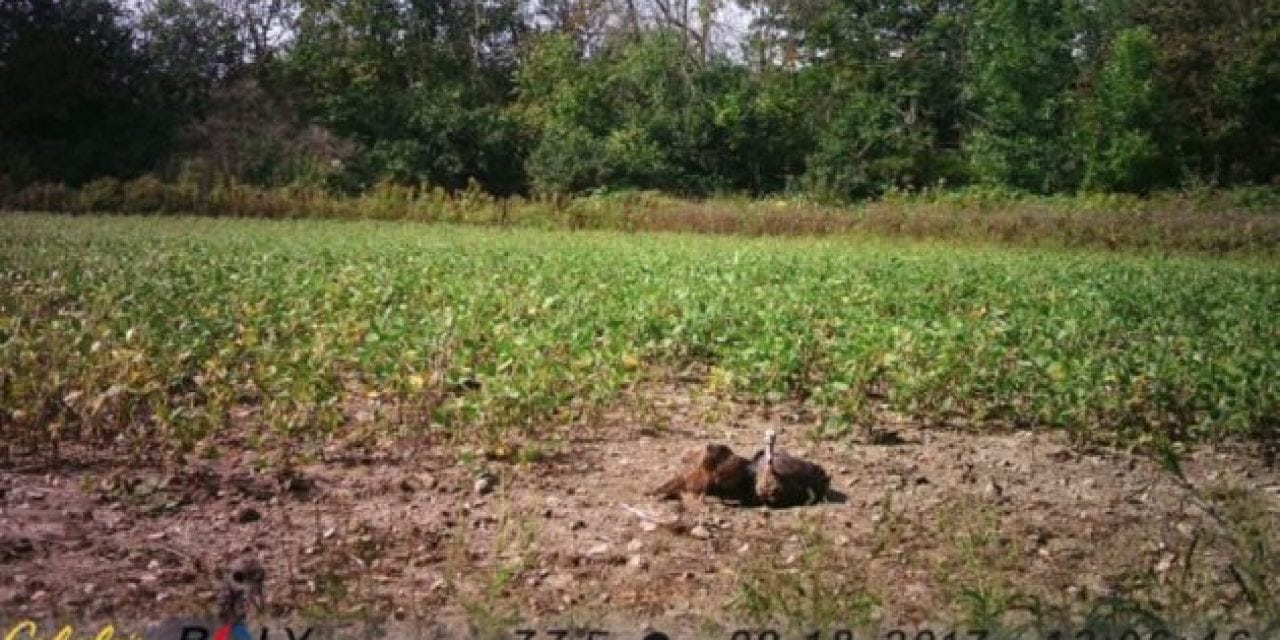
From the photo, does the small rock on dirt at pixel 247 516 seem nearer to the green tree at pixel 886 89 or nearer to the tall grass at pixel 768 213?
the tall grass at pixel 768 213

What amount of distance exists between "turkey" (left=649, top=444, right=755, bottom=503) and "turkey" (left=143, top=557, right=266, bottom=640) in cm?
161

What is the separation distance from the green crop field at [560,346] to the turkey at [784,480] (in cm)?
89

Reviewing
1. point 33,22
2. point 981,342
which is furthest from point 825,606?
point 33,22

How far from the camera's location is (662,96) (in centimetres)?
3058

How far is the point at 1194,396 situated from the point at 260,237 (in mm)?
12289

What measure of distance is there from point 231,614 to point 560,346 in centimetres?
355

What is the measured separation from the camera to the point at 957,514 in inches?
154

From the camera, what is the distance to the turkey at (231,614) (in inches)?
95.8

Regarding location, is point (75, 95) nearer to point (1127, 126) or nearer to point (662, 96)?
point (662, 96)

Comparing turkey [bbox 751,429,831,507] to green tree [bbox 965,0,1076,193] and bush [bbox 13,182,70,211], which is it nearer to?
bush [bbox 13,182,70,211]

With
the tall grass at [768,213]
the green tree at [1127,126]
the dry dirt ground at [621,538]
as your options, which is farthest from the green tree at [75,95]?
the green tree at [1127,126]

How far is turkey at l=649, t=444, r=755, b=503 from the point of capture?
13.2 ft

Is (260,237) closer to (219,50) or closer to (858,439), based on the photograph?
(858,439)

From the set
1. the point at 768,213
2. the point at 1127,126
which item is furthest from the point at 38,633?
the point at 1127,126
